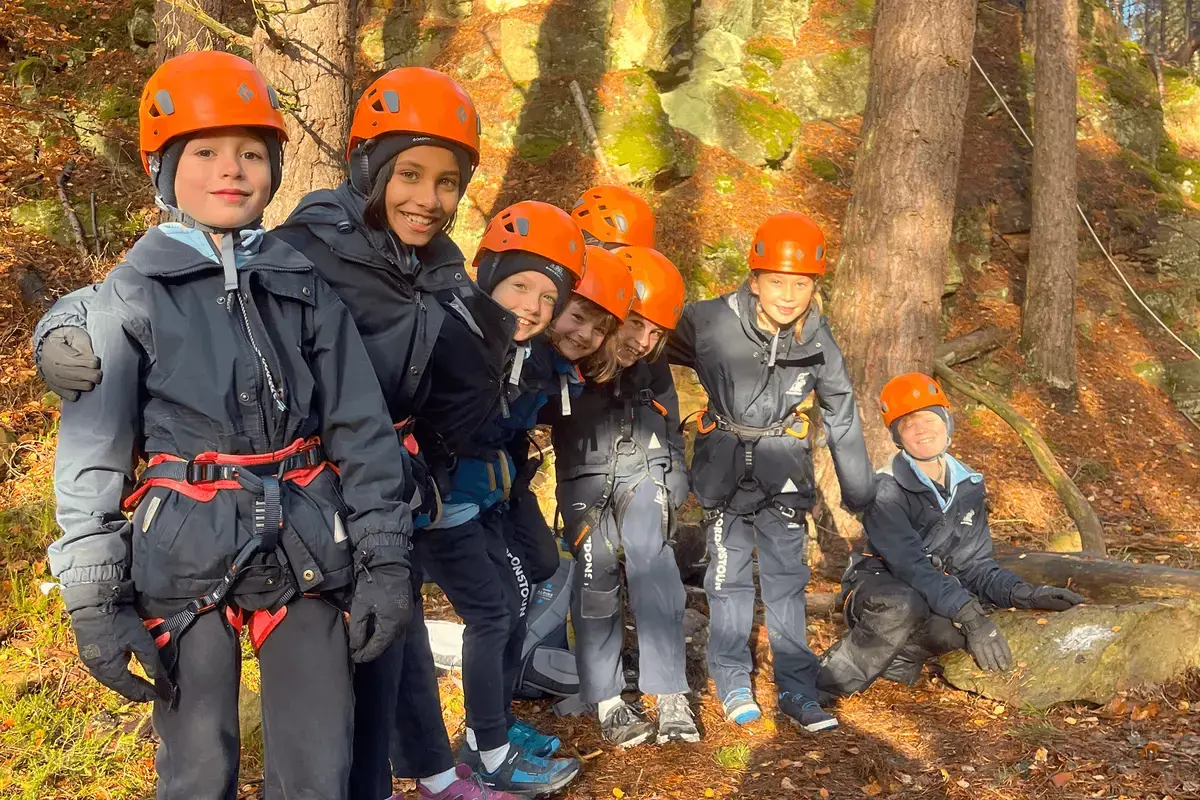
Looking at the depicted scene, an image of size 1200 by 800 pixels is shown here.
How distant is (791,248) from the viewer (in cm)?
496

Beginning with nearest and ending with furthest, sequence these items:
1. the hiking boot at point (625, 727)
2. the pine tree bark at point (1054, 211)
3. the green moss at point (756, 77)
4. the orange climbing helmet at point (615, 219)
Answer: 1. the hiking boot at point (625, 727)
2. the orange climbing helmet at point (615, 219)
3. the pine tree bark at point (1054, 211)
4. the green moss at point (756, 77)

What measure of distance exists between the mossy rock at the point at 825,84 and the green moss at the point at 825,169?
94 centimetres

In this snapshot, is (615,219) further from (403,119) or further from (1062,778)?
(1062,778)

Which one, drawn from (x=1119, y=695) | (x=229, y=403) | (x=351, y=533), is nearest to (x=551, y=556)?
(x=351, y=533)

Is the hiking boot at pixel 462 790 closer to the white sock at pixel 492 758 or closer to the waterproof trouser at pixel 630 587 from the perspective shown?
the white sock at pixel 492 758

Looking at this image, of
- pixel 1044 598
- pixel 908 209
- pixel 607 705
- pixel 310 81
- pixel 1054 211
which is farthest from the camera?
pixel 1054 211

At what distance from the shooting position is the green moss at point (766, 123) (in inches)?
504

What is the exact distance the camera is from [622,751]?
4.63m

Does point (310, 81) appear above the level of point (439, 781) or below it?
above

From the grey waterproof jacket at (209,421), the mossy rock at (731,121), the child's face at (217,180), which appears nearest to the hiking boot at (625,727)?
the grey waterproof jacket at (209,421)

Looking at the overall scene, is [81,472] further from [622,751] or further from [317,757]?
[622,751]

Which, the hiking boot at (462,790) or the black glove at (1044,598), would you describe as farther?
the black glove at (1044,598)

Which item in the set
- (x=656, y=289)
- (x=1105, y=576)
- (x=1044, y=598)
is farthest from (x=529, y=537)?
(x=1105, y=576)

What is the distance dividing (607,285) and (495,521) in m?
1.21
